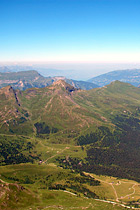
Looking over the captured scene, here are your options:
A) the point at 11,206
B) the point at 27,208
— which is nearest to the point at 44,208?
the point at 27,208

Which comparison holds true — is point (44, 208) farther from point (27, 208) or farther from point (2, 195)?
point (2, 195)

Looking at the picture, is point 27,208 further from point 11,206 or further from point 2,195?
point 2,195

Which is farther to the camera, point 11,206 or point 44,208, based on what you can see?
point 44,208

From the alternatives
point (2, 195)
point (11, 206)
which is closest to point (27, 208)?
point (11, 206)

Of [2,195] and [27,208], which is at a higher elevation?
[2,195]

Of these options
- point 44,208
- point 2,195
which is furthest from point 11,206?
point 44,208

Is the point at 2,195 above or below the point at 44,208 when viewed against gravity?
above
